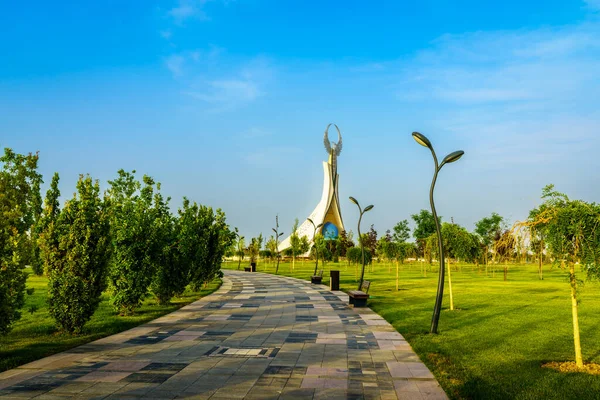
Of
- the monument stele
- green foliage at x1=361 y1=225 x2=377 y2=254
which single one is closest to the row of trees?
green foliage at x1=361 y1=225 x2=377 y2=254

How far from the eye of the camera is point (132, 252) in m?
13.7

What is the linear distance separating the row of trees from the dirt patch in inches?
385

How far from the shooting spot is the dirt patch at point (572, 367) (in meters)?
7.27

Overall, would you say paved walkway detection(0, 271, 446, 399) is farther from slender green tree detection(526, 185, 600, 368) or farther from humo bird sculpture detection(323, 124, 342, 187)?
humo bird sculpture detection(323, 124, 342, 187)

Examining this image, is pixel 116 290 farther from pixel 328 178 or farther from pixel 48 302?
pixel 328 178

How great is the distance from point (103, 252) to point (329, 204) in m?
103

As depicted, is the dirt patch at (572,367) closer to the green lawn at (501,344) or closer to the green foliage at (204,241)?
the green lawn at (501,344)

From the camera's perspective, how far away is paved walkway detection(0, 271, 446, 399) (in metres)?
6.18

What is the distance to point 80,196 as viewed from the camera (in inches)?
432

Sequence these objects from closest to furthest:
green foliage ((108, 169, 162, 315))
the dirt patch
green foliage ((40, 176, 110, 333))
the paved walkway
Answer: the paved walkway
the dirt patch
green foliage ((40, 176, 110, 333))
green foliage ((108, 169, 162, 315))

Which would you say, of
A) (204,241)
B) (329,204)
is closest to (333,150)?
(329,204)

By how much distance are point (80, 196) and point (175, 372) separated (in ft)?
19.4

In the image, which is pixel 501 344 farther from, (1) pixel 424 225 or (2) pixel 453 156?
(1) pixel 424 225

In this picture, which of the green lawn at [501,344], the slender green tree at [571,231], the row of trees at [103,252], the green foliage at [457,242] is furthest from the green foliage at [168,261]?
the slender green tree at [571,231]
